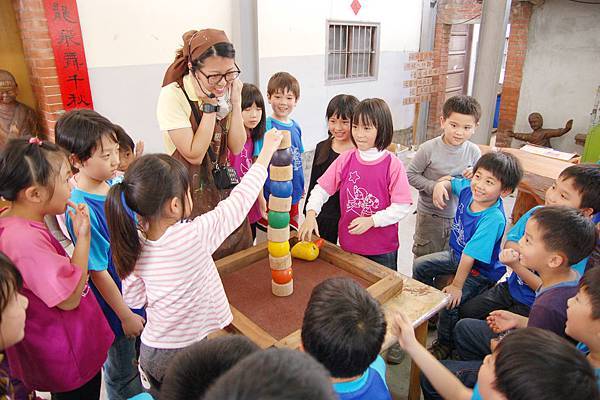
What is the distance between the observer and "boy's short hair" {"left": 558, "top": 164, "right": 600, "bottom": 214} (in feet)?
5.61

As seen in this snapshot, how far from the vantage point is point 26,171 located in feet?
4.00

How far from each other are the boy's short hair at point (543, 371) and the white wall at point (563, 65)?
6039 mm

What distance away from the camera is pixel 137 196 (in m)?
1.20

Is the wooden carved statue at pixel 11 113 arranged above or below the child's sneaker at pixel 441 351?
above

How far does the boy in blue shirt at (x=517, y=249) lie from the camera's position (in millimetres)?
1723

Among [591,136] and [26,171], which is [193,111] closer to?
[26,171]

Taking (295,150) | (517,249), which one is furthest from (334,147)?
(517,249)

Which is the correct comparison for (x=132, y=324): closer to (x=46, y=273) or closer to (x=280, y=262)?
(x=46, y=273)

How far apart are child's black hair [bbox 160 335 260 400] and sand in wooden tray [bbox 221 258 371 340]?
683 millimetres

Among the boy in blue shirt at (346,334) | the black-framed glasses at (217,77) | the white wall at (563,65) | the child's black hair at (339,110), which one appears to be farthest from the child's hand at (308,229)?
the white wall at (563,65)

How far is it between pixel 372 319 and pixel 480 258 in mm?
1162

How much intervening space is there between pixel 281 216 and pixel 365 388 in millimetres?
754

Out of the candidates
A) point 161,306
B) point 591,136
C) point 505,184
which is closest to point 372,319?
point 161,306

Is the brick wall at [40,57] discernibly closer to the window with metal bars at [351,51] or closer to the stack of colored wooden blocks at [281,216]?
the stack of colored wooden blocks at [281,216]
